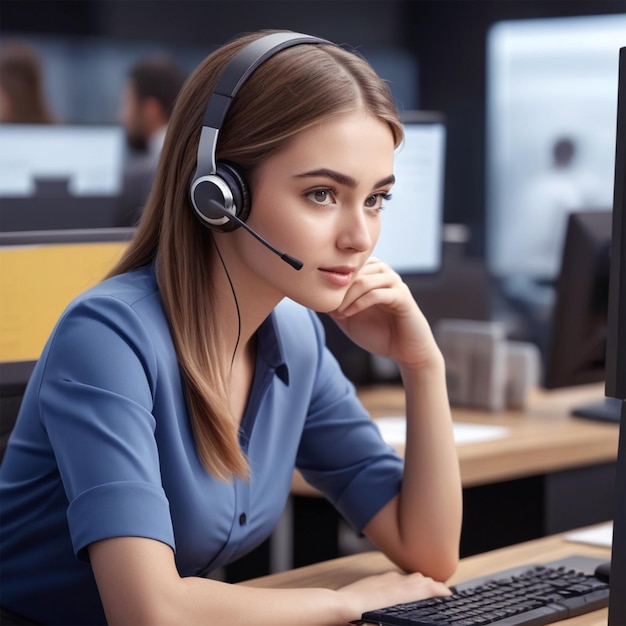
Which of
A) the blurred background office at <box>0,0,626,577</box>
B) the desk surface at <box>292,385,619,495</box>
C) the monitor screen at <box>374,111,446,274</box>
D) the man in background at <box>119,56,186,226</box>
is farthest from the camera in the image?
the blurred background office at <box>0,0,626,577</box>

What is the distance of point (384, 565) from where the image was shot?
5.09ft

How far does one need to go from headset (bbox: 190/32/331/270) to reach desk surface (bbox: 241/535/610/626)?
44 cm

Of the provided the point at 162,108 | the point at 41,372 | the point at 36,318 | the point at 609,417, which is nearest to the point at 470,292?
the point at 609,417

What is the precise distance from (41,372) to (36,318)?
0.97 feet

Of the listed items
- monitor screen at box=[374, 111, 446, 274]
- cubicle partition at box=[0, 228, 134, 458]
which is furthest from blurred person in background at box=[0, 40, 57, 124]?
cubicle partition at box=[0, 228, 134, 458]

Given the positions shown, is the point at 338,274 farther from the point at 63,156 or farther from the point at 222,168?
the point at 63,156

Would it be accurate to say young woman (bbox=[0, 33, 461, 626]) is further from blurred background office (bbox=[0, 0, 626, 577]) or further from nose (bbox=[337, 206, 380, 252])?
blurred background office (bbox=[0, 0, 626, 577])

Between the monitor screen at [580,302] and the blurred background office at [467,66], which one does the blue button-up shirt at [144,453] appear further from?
the blurred background office at [467,66]

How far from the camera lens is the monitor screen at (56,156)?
3793mm

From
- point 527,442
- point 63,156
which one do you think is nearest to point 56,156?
point 63,156

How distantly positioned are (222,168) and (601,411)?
1.54m

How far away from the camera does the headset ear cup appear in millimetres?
1248

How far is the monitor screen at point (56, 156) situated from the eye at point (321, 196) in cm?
260

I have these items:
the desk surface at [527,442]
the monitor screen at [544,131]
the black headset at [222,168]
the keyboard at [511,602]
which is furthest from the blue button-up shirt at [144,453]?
the monitor screen at [544,131]
